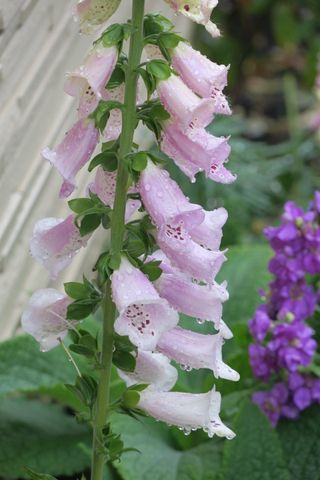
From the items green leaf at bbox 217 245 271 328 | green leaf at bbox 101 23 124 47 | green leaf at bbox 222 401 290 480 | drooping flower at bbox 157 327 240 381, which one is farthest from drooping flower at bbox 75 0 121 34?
green leaf at bbox 217 245 271 328

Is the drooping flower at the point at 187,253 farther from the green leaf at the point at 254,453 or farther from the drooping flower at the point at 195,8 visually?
the green leaf at the point at 254,453

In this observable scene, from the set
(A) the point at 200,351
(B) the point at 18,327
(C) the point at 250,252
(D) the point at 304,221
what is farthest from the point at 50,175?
(A) the point at 200,351

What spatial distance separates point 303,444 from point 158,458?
0.25 m

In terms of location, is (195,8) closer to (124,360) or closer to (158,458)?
(124,360)

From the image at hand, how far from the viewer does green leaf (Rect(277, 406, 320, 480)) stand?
1.60 m

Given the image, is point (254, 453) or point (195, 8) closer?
point (195, 8)

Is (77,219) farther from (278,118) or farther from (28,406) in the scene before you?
(278,118)

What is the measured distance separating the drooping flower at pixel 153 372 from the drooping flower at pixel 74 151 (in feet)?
0.78

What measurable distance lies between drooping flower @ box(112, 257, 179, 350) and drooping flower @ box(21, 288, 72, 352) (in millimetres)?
118

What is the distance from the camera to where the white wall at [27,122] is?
1.75m

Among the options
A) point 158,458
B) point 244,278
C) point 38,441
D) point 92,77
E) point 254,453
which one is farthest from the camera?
point 244,278

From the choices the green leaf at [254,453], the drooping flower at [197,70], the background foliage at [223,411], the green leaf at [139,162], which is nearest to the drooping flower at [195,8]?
the drooping flower at [197,70]

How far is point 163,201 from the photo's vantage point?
1034 millimetres

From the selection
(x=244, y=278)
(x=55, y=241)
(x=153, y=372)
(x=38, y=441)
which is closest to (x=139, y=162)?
(x=55, y=241)
